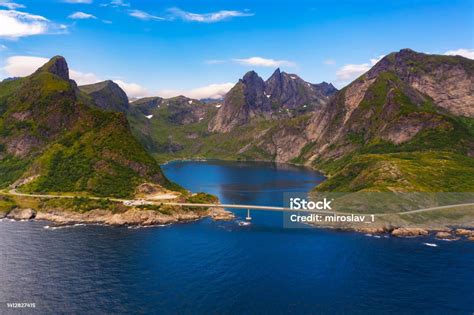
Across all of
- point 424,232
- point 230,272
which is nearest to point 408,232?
point 424,232

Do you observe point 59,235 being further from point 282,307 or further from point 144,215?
point 282,307

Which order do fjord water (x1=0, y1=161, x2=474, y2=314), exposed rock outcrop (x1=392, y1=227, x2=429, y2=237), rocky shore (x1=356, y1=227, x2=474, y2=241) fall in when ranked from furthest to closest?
exposed rock outcrop (x1=392, y1=227, x2=429, y2=237)
rocky shore (x1=356, y1=227, x2=474, y2=241)
fjord water (x1=0, y1=161, x2=474, y2=314)

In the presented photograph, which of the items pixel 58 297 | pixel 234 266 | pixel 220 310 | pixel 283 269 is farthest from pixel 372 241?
pixel 58 297

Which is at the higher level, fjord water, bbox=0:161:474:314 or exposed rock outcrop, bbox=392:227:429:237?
exposed rock outcrop, bbox=392:227:429:237

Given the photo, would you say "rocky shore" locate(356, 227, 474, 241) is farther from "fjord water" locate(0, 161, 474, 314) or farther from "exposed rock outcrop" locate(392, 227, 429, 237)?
"fjord water" locate(0, 161, 474, 314)

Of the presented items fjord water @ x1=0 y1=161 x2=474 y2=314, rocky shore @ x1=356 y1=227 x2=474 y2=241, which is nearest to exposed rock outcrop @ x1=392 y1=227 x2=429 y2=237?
rocky shore @ x1=356 y1=227 x2=474 y2=241

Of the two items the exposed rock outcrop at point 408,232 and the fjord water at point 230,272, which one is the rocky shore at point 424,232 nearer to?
the exposed rock outcrop at point 408,232

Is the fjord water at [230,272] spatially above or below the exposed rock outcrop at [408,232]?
below

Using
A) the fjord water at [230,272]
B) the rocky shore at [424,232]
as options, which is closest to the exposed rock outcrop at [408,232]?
the rocky shore at [424,232]
